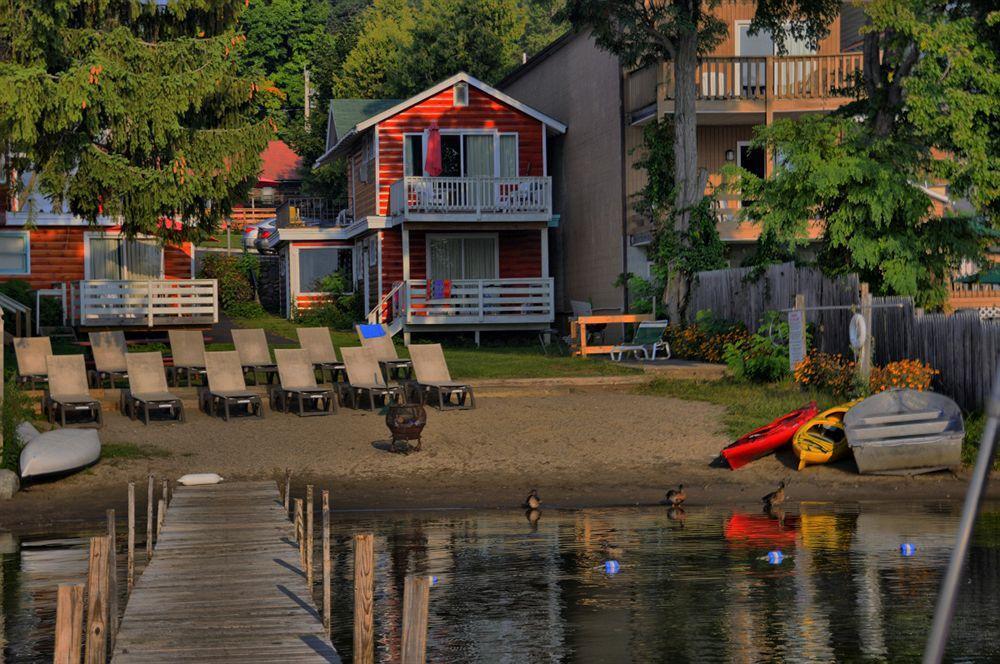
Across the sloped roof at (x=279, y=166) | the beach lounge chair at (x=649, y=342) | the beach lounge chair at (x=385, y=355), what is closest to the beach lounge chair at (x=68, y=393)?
the beach lounge chair at (x=385, y=355)

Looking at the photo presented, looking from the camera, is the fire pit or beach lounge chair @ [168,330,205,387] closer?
the fire pit

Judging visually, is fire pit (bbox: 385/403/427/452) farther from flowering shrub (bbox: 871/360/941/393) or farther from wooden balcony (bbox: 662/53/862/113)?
wooden balcony (bbox: 662/53/862/113)

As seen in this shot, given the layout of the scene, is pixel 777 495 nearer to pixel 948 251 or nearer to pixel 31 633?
pixel 948 251

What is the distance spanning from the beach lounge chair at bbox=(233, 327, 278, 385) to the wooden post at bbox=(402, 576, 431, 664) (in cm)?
1956

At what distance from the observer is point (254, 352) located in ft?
86.5

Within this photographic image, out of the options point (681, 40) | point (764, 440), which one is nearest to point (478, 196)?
point (681, 40)

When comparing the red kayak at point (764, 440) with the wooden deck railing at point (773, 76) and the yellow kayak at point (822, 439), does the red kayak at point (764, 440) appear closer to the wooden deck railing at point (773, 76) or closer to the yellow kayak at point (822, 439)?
the yellow kayak at point (822, 439)

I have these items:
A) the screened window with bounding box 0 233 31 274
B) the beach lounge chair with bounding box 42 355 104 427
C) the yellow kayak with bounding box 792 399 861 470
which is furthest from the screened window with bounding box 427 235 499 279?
the yellow kayak with bounding box 792 399 861 470

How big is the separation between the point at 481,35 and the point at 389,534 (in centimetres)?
3833

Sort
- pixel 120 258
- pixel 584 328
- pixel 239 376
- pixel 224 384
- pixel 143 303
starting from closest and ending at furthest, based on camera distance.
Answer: pixel 224 384 < pixel 239 376 < pixel 584 328 < pixel 143 303 < pixel 120 258

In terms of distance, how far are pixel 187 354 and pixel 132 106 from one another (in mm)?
4781

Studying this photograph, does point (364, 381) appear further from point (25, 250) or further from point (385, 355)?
Result: point (25, 250)

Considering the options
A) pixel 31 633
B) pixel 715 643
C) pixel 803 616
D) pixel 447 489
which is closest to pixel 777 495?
pixel 447 489

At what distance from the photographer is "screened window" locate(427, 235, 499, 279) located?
130 ft
